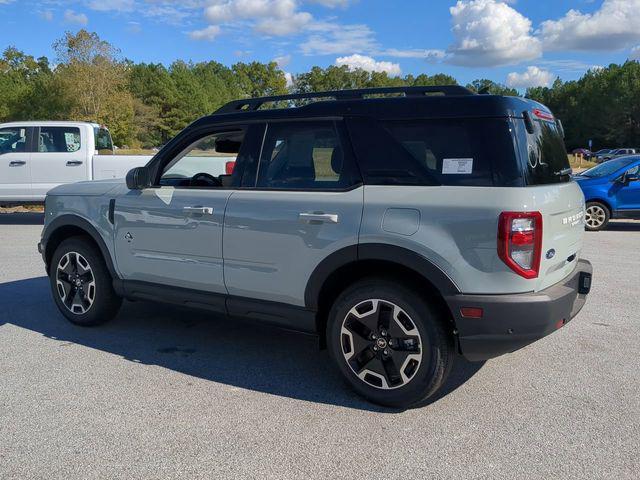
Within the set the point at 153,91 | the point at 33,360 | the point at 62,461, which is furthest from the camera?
the point at 153,91

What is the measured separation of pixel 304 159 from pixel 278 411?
5.54 feet

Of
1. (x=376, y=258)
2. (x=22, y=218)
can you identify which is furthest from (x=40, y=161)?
(x=376, y=258)

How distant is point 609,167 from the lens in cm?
1220

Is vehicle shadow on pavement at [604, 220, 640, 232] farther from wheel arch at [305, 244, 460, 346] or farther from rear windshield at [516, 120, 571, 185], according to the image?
wheel arch at [305, 244, 460, 346]

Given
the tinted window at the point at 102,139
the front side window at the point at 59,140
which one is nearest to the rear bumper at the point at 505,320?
the front side window at the point at 59,140

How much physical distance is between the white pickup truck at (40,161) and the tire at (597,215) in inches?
386

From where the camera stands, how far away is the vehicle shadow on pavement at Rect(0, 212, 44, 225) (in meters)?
13.2

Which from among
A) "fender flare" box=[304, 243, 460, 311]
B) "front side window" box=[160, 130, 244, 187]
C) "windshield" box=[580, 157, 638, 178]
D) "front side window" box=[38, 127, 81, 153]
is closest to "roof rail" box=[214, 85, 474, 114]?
"front side window" box=[160, 130, 244, 187]

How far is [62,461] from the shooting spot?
307 centimetres

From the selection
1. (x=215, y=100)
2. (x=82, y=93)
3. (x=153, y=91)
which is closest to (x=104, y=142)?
(x=82, y=93)

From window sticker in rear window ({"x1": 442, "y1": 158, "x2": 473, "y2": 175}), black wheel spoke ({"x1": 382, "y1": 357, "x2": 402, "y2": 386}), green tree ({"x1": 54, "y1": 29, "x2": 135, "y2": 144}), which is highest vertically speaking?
green tree ({"x1": 54, "y1": 29, "x2": 135, "y2": 144})

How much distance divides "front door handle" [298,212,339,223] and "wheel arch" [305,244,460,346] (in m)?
0.21

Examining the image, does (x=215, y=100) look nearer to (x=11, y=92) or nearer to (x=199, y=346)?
(x=11, y=92)

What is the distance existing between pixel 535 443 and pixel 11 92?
72438 mm
